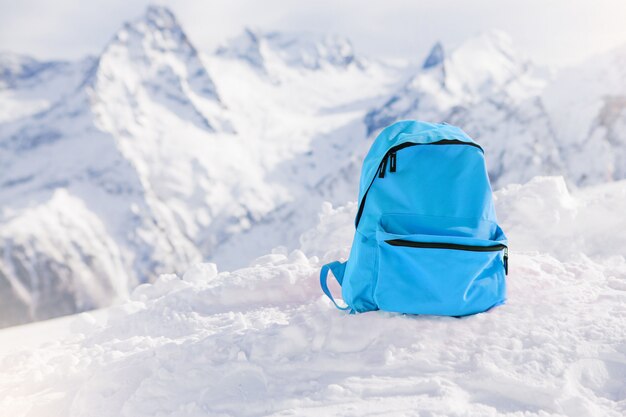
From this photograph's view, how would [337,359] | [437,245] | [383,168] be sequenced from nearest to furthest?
[337,359]
[437,245]
[383,168]

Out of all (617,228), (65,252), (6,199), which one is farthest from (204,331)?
(6,199)

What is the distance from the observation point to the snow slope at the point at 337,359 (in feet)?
8.81

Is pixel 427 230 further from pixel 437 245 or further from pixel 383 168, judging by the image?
pixel 383 168

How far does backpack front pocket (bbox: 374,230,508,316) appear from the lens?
317cm

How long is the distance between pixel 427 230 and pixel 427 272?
243mm

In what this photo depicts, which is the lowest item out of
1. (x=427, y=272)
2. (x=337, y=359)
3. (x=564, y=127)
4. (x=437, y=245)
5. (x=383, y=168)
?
(x=564, y=127)

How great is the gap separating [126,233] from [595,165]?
138 m

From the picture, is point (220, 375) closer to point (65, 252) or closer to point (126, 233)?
point (65, 252)

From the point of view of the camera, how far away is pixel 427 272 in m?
3.19

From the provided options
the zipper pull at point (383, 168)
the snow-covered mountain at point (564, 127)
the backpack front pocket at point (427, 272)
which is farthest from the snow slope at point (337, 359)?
the snow-covered mountain at point (564, 127)

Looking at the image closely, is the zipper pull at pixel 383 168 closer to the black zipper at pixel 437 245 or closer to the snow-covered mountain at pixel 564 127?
the black zipper at pixel 437 245

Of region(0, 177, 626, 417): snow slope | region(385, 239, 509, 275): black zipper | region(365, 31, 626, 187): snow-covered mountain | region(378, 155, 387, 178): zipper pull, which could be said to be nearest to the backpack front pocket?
region(385, 239, 509, 275): black zipper

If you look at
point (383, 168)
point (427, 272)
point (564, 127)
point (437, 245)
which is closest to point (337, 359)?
point (427, 272)

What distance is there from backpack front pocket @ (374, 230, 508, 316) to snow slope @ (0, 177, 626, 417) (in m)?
0.11
